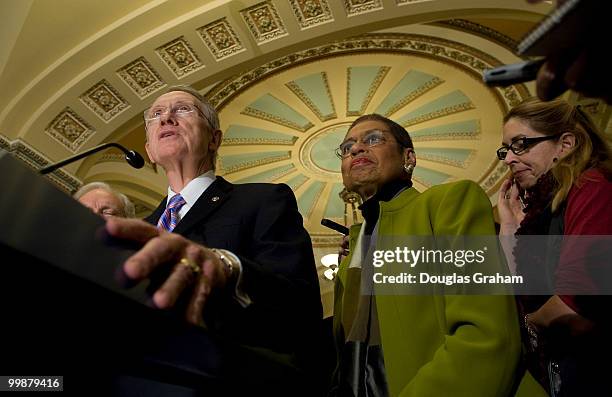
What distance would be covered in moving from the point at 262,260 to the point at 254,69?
615 centimetres

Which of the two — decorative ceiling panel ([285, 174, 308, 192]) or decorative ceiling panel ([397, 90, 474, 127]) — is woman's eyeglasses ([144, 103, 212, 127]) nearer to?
decorative ceiling panel ([397, 90, 474, 127])

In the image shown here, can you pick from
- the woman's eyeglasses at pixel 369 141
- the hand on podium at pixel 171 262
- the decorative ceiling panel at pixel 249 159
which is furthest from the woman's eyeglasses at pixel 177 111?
the decorative ceiling panel at pixel 249 159

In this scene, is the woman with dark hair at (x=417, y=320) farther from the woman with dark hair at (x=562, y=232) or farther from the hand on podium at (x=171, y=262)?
the hand on podium at (x=171, y=262)

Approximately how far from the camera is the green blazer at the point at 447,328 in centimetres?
122

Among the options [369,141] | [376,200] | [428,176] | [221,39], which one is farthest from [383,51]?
[376,200]

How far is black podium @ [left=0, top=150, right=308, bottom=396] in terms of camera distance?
540mm

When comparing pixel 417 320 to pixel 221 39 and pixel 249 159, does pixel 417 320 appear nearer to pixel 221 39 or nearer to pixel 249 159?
pixel 221 39

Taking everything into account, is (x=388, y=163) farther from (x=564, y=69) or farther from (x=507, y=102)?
(x=507, y=102)

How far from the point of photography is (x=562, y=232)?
4.81 ft

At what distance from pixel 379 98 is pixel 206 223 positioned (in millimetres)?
6915

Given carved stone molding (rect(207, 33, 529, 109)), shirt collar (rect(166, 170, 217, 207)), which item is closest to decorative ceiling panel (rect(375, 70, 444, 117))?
carved stone molding (rect(207, 33, 529, 109))

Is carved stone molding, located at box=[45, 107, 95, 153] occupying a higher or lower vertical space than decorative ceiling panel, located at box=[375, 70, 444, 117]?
lower

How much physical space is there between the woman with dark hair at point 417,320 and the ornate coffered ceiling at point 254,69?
4304 mm

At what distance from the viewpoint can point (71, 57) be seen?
18.4 feet
